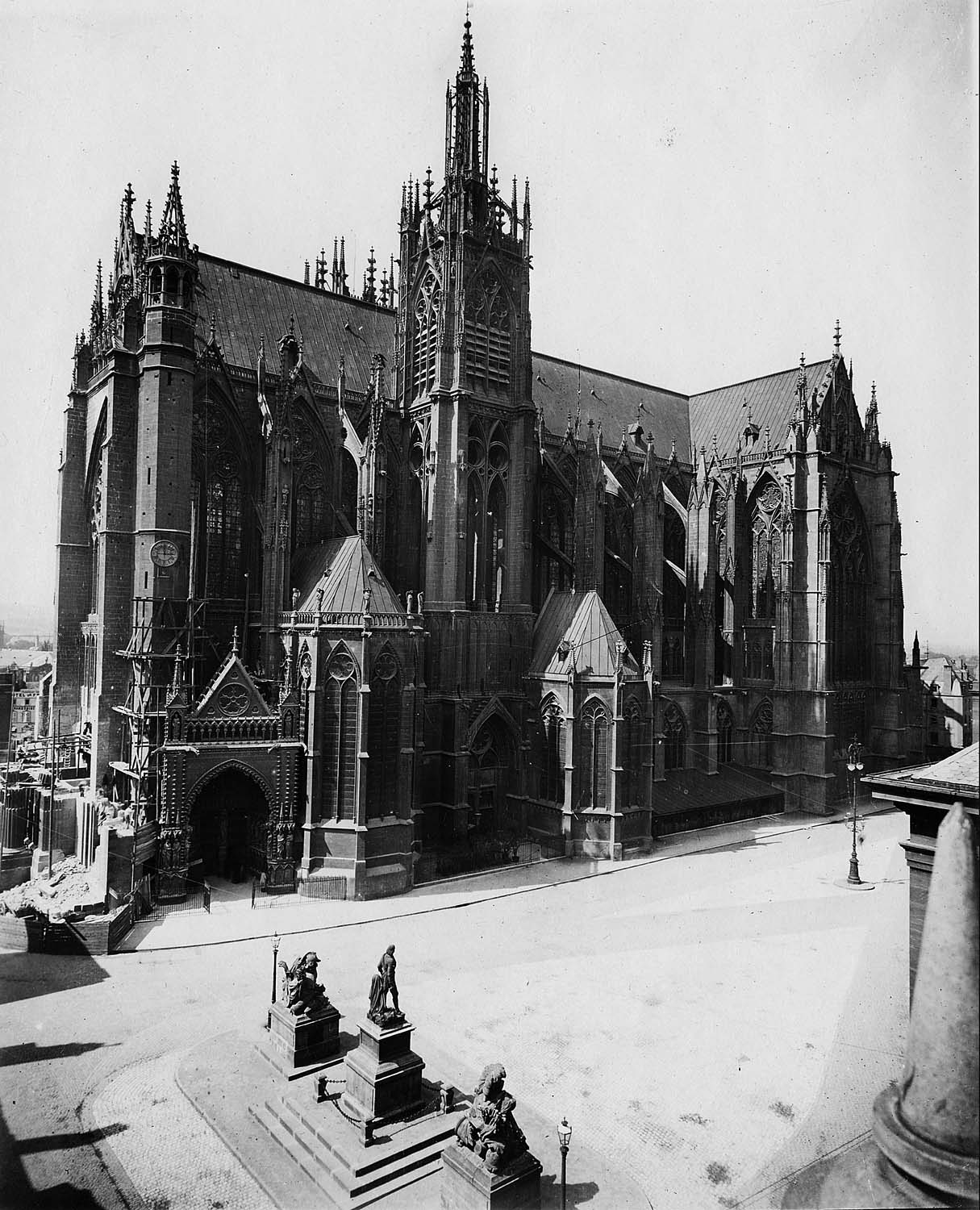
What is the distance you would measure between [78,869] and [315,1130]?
19.6 m

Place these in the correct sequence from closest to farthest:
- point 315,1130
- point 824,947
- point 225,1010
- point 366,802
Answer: point 315,1130
point 225,1010
point 824,947
point 366,802

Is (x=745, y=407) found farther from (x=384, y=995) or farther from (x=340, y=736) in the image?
(x=384, y=995)

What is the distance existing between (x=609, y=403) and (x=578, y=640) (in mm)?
23628

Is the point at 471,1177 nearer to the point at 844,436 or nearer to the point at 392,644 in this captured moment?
the point at 392,644

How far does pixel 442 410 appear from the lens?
115ft

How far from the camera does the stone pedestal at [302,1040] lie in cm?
1623

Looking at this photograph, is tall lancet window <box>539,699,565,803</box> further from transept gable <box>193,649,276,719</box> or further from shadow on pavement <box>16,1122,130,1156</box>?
shadow on pavement <box>16,1122,130,1156</box>

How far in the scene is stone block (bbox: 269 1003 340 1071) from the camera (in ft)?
53.4

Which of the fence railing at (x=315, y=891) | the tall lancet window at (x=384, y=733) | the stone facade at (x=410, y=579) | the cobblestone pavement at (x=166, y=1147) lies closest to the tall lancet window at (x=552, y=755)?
the stone facade at (x=410, y=579)

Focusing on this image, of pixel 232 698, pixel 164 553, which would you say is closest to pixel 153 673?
pixel 232 698

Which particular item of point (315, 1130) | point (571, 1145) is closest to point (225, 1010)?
point (315, 1130)

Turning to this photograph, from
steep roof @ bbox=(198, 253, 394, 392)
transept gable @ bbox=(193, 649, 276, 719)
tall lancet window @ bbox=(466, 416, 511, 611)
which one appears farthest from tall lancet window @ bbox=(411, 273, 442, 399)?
transept gable @ bbox=(193, 649, 276, 719)

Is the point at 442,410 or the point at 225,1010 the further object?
the point at 442,410

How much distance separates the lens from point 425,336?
37.3 meters
